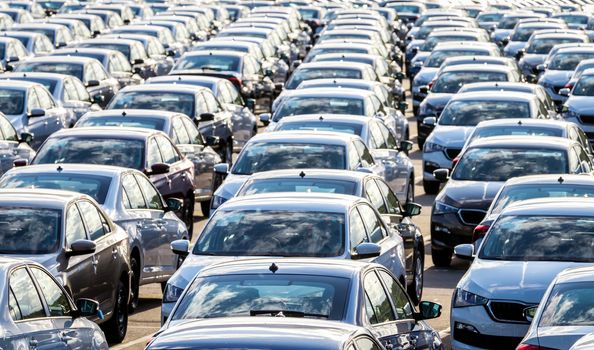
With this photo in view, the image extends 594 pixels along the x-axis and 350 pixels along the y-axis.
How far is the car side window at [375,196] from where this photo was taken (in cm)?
1928

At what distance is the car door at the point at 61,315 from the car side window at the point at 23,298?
0.09m

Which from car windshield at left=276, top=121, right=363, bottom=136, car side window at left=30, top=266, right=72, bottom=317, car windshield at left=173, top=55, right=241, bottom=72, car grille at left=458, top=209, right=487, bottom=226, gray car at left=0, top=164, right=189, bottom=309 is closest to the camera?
car side window at left=30, top=266, right=72, bottom=317

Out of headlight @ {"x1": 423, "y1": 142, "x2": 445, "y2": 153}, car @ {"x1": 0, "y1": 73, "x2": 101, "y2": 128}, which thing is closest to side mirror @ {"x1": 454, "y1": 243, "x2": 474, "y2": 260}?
headlight @ {"x1": 423, "y1": 142, "x2": 445, "y2": 153}

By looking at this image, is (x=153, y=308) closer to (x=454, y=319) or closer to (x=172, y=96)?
(x=454, y=319)

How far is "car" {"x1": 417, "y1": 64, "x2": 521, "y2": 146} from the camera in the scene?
119 ft

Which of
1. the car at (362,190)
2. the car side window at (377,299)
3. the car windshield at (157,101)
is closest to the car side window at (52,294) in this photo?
the car side window at (377,299)

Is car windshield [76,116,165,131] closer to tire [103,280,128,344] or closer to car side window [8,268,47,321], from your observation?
tire [103,280,128,344]

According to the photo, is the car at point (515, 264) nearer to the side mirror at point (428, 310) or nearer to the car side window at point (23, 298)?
the side mirror at point (428, 310)

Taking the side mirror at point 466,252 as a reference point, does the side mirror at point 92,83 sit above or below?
below

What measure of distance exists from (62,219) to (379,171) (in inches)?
346

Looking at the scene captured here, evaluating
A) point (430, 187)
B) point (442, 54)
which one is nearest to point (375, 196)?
point (430, 187)

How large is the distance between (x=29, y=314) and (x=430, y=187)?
18526 millimetres

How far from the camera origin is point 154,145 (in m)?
24.2

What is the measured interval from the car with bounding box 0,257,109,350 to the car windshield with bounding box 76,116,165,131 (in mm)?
13509
